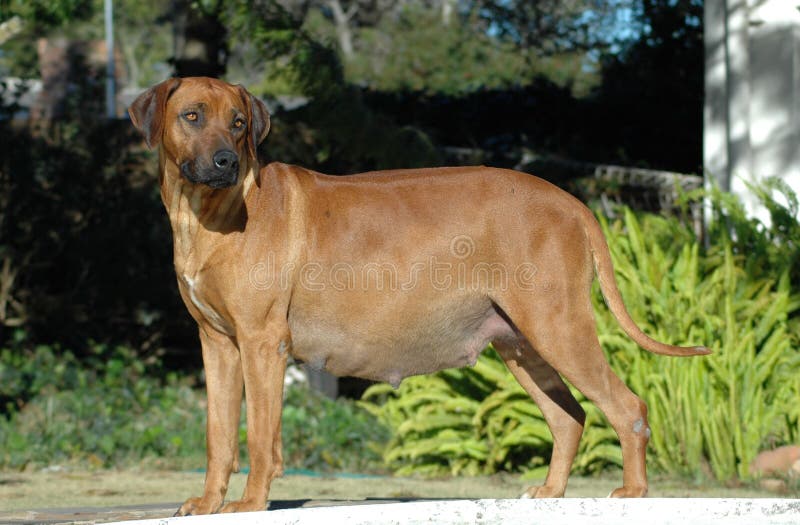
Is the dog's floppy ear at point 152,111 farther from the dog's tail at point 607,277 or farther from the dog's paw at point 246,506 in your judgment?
the dog's tail at point 607,277

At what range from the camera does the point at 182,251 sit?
471 cm

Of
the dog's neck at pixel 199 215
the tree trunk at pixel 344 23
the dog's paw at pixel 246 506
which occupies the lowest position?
the dog's paw at pixel 246 506

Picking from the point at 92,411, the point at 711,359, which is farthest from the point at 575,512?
the point at 92,411

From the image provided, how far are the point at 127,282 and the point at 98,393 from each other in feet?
4.27

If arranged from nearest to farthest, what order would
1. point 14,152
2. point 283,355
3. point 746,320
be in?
1. point 283,355
2. point 746,320
3. point 14,152

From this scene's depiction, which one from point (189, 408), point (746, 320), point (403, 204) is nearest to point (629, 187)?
point (746, 320)

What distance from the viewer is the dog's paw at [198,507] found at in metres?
4.56

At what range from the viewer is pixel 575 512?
392 cm

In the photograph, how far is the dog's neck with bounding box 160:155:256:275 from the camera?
4637mm

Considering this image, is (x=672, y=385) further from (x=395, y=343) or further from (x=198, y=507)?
(x=198, y=507)

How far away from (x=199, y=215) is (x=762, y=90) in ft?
21.3

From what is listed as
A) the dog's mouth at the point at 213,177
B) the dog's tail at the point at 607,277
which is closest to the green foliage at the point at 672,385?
the dog's tail at the point at 607,277

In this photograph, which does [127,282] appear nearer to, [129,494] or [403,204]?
[129,494]

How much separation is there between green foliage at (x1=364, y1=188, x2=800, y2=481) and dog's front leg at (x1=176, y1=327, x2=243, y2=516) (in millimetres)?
3484
